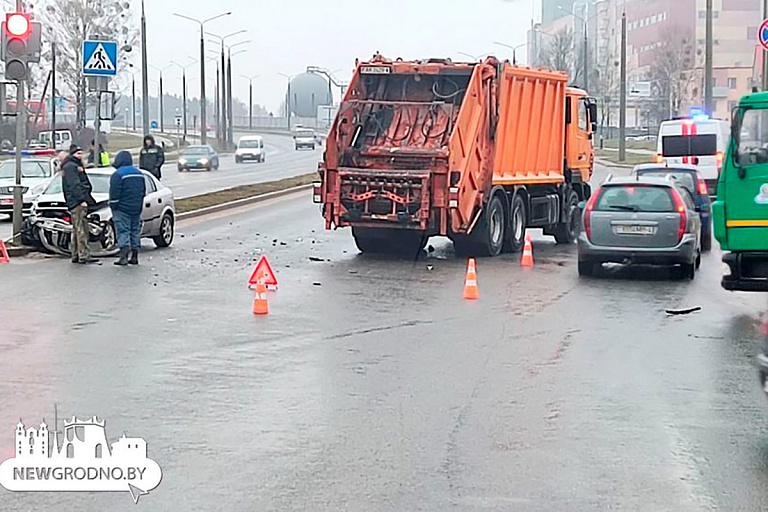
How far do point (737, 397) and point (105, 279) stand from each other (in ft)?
31.7

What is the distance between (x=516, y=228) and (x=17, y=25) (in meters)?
8.73

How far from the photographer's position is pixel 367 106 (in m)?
20.2

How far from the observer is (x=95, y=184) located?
20.7 m

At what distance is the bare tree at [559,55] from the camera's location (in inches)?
3593

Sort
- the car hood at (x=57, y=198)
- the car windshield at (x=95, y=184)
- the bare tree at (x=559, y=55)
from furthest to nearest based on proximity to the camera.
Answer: the bare tree at (x=559, y=55) → the car windshield at (x=95, y=184) → the car hood at (x=57, y=198)

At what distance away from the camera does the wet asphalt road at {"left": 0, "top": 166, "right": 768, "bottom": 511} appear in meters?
6.84

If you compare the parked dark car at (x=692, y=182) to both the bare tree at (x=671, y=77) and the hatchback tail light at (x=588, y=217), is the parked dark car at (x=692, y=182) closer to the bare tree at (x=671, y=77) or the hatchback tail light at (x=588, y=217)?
the hatchback tail light at (x=588, y=217)

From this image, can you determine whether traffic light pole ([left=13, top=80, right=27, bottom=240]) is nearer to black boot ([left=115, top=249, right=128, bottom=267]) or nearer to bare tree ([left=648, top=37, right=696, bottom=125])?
black boot ([left=115, top=249, right=128, bottom=267])

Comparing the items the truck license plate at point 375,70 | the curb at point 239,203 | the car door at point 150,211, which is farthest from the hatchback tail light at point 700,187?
the curb at point 239,203

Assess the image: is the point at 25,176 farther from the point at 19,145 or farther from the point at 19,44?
the point at 19,44

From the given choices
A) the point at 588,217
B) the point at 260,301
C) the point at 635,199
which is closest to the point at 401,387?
the point at 260,301

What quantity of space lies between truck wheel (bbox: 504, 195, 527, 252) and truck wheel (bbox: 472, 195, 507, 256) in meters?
0.11

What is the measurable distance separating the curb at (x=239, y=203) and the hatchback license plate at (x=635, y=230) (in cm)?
1238

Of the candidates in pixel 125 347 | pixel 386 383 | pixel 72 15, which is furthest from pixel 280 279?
pixel 72 15
